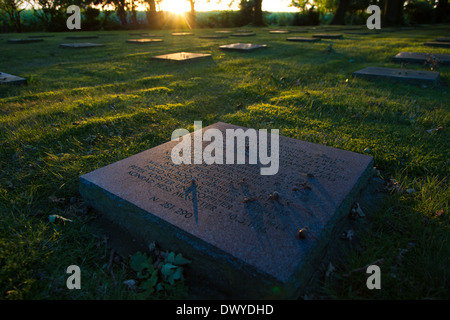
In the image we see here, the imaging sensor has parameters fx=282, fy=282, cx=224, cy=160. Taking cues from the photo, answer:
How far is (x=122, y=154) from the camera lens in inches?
130

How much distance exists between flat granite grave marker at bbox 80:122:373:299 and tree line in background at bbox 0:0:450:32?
1053 inches

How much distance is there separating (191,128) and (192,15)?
3211 cm

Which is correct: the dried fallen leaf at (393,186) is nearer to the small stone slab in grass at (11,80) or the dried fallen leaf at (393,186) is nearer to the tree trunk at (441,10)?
the small stone slab in grass at (11,80)

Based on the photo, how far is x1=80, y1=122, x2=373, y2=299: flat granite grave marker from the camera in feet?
Result: 5.28

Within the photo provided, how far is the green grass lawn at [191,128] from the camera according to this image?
6.08 feet

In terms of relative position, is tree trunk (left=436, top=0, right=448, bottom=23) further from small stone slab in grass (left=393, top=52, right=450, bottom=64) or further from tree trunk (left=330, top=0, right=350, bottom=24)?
small stone slab in grass (left=393, top=52, right=450, bottom=64)

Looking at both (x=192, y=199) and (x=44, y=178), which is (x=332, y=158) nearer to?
(x=192, y=199)

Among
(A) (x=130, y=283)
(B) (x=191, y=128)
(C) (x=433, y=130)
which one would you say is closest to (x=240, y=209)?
(A) (x=130, y=283)

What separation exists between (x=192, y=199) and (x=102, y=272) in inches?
30.4

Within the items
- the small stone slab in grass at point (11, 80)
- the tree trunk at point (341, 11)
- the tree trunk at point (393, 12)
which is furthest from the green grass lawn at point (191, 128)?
the tree trunk at point (341, 11)

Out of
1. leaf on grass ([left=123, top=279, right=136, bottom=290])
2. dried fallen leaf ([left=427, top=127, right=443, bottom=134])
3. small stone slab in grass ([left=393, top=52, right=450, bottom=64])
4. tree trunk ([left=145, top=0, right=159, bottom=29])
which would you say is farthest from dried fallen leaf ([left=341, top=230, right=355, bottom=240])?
tree trunk ([left=145, top=0, right=159, bottom=29])

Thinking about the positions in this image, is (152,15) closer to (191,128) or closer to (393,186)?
(191,128)

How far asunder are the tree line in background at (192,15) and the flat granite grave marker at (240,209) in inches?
1053
